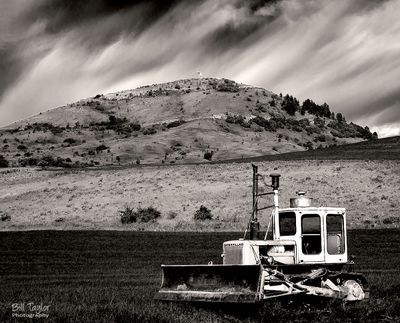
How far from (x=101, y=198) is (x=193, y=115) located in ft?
322

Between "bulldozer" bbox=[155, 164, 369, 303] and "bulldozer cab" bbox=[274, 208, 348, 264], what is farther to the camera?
"bulldozer cab" bbox=[274, 208, 348, 264]

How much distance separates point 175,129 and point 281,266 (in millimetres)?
118308

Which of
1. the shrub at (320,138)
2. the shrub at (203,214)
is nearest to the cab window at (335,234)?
the shrub at (203,214)

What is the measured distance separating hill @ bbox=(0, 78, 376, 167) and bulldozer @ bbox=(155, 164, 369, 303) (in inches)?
2904

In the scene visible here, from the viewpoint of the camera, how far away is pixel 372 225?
4653 cm

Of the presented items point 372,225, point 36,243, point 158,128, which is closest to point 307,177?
point 372,225

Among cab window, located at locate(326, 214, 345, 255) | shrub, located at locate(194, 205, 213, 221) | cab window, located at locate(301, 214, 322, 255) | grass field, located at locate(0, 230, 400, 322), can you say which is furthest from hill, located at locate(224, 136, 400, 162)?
cab window, located at locate(301, 214, 322, 255)

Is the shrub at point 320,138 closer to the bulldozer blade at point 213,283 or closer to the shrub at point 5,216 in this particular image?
the shrub at point 5,216

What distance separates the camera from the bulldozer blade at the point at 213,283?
14953mm

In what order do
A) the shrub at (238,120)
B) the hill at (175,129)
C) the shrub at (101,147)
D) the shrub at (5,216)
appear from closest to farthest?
the shrub at (5,216) → the hill at (175,129) → the shrub at (101,147) → the shrub at (238,120)

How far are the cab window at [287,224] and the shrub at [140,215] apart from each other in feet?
115

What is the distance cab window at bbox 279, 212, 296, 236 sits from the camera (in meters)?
16.8

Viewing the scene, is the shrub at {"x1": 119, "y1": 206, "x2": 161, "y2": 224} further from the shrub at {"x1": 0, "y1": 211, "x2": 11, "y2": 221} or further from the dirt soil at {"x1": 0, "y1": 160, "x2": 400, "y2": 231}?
the shrub at {"x1": 0, "y1": 211, "x2": 11, "y2": 221}

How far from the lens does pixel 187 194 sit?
58.6 m
